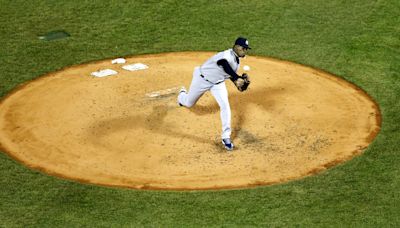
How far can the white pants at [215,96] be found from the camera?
12.5 metres

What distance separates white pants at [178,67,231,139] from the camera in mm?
12539

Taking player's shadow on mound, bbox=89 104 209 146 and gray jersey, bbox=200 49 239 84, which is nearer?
gray jersey, bbox=200 49 239 84

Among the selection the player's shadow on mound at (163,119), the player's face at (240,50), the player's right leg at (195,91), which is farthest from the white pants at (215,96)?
the player's face at (240,50)

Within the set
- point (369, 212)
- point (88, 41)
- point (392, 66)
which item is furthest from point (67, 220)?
point (392, 66)

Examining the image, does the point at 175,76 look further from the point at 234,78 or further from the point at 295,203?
the point at 295,203

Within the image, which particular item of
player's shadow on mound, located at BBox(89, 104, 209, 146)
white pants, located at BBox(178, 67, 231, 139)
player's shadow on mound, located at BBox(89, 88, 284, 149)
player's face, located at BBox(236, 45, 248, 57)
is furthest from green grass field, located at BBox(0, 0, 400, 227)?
player's face, located at BBox(236, 45, 248, 57)

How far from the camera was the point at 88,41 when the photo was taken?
17703 millimetres

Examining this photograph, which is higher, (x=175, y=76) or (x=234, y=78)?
(x=234, y=78)

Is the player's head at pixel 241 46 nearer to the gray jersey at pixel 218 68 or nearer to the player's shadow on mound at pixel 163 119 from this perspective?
the gray jersey at pixel 218 68

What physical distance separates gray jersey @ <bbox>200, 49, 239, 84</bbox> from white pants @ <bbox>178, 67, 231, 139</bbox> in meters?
0.13

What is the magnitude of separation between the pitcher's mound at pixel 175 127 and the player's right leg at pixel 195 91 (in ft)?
1.31

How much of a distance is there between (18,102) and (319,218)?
7109 millimetres

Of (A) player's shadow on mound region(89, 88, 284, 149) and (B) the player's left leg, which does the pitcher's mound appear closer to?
(A) player's shadow on mound region(89, 88, 284, 149)

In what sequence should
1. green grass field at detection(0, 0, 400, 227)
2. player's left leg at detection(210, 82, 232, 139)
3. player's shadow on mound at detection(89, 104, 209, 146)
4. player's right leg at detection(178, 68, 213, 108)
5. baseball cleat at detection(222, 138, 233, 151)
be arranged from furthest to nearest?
player's shadow on mound at detection(89, 104, 209, 146) < player's right leg at detection(178, 68, 213, 108) < baseball cleat at detection(222, 138, 233, 151) < player's left leg at detection(210, 82, 232, 139) < green grass field at detection(0, 0, 400, 227)
